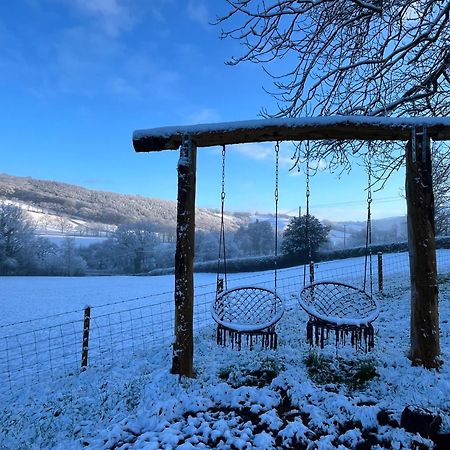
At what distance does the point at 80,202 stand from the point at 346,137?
102479 mm

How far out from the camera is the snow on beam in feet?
12.4

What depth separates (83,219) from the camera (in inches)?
3501

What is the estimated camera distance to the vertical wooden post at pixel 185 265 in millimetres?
3768

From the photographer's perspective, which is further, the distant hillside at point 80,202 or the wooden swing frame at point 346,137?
the distant hillside at point 80,202

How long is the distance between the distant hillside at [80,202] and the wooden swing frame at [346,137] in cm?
7321

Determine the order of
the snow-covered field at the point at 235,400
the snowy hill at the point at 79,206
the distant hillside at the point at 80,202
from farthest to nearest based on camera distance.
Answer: the distant hillside at the point at 80,202 < the snowy hill at the point at 79,206 < the snow-covered field at the point at 235,400

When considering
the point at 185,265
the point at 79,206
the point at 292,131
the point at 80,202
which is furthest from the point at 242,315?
the point at 80,202

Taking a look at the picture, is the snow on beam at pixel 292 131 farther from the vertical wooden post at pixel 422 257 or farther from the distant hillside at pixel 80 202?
the distant hillside at pixel 80 202

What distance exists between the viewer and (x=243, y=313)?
174 inches

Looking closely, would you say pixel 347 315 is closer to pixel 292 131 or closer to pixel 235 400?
pixel 235 400

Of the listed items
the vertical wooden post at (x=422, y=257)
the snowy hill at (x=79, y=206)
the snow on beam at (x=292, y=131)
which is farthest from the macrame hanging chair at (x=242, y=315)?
the snowy hill at (x=79, y=206)

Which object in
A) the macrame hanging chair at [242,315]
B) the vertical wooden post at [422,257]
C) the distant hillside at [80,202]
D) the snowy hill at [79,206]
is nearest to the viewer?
the vertical wooden post at [422,257]

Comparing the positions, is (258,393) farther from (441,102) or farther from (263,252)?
(263,252)

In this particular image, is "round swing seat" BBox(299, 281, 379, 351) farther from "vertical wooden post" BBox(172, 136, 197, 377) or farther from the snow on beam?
the snow on beam
